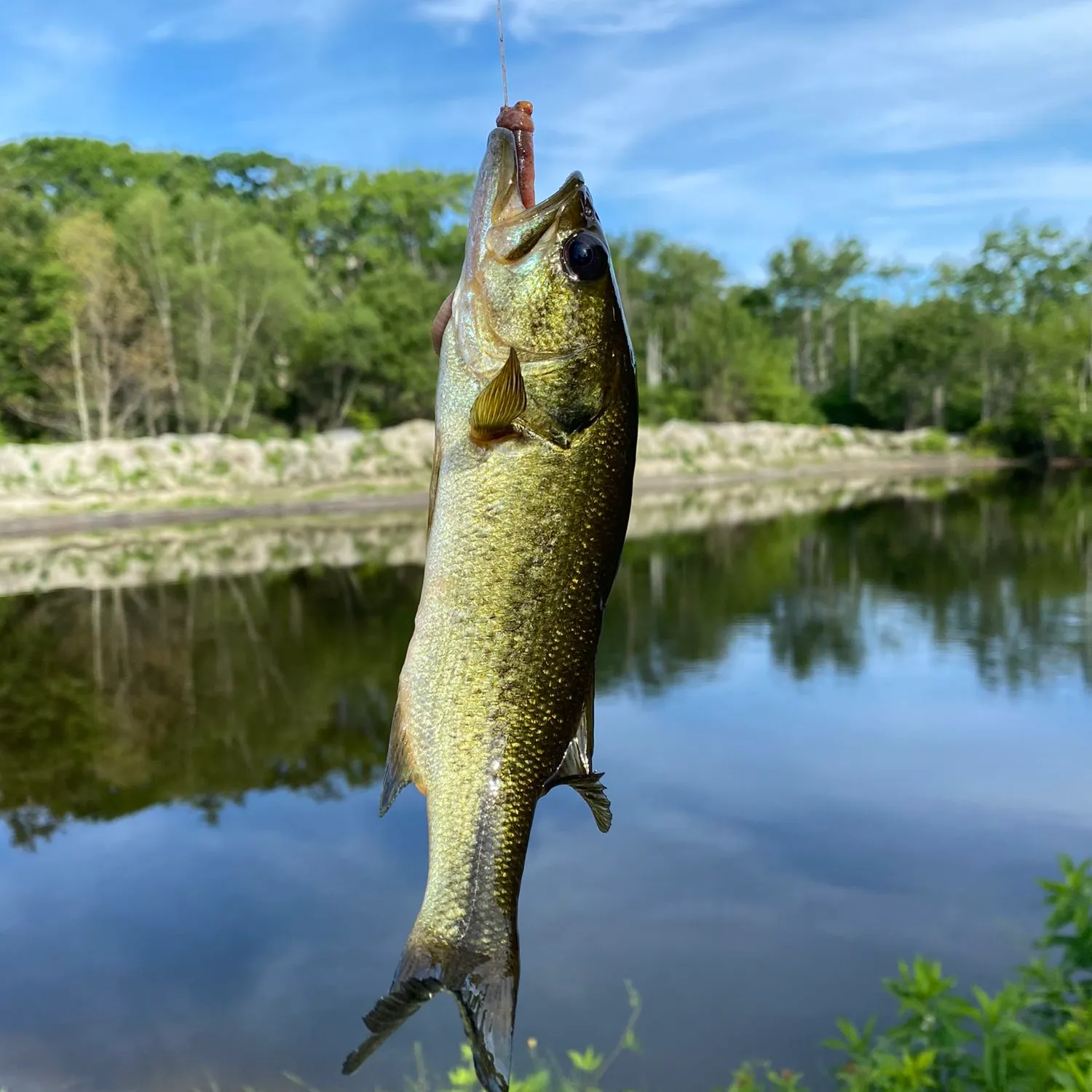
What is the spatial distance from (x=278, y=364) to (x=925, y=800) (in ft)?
123

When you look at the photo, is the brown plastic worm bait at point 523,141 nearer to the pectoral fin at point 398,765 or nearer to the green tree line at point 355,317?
the pectoral fin at point 398,765

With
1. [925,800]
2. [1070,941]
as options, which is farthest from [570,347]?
[925,800]

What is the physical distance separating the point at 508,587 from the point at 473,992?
27.8 inches

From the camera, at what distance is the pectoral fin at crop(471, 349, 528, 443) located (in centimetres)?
177

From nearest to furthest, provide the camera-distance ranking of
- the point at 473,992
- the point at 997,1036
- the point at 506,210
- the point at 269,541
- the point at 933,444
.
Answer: the point at 473,992 < the point at 506,210 < the point at 997,1036 < the point at 269,541 < the point at 933,444

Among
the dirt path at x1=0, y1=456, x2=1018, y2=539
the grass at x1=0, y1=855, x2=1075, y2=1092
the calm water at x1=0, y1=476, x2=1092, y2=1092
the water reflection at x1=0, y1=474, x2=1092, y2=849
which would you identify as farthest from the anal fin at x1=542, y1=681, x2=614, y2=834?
the dirt path at x1=0, y1=456, x2=1018, y2=539

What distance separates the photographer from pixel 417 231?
53.1 m

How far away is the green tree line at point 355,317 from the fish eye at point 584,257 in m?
36.4

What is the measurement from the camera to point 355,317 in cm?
4066

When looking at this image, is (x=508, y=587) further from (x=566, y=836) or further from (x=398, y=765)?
(x=566, y=836)

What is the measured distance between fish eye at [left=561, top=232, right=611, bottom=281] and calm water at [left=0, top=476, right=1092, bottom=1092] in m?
5.72

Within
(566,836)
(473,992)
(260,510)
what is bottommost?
(566,836)

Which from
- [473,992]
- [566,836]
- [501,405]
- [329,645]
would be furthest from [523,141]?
[329,645]

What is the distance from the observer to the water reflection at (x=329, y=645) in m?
11.9
